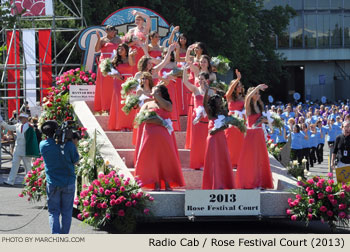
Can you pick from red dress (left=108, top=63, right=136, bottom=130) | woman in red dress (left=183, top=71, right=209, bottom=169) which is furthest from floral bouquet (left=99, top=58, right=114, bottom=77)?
woman in red dress (left=183, top=71, right=209, bottom=169)

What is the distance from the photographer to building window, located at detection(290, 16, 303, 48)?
224ft

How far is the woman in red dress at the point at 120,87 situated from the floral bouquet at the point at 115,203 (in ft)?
14.1

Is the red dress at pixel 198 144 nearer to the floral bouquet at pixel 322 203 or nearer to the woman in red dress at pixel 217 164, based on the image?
the woman in red dress at pixel 217 164

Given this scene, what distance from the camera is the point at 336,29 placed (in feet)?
229

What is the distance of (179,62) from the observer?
17.2 metres

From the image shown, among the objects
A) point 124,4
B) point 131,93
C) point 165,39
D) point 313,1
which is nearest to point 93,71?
point 165,39

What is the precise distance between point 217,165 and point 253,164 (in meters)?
0.88

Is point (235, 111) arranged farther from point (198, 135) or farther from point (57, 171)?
point (57, 171)

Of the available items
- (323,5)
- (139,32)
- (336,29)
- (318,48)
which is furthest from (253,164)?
(323,5)

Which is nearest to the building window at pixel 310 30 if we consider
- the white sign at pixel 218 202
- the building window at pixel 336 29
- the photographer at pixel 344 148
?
the building window at pixel 336 29

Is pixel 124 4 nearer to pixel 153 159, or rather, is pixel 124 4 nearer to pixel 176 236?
pixel 153 159

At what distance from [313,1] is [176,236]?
61.7 m

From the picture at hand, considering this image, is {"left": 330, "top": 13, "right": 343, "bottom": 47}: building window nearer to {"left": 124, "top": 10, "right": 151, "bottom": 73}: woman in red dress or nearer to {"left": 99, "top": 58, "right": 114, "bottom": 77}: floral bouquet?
{"left": 124, "top": 10, "right": 151, "bottom": 73}: woman in red dress

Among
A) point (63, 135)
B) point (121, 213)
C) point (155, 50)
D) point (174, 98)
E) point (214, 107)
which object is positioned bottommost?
point (121, 213)
